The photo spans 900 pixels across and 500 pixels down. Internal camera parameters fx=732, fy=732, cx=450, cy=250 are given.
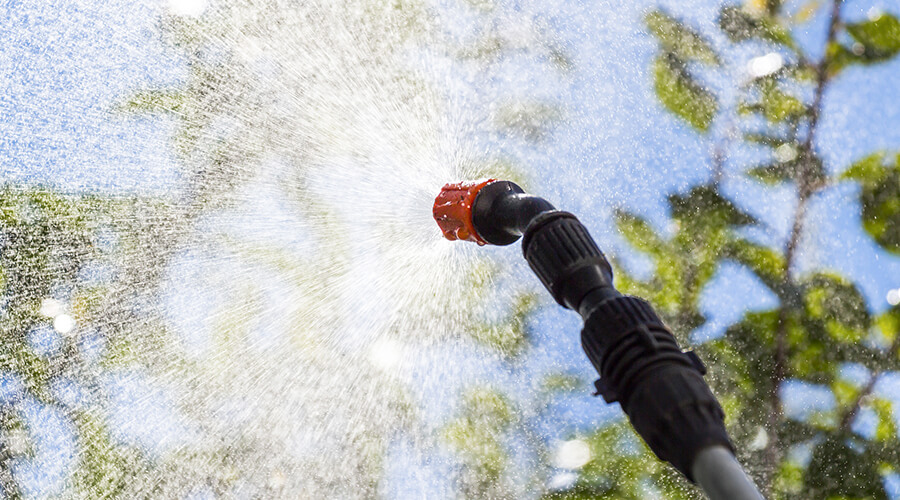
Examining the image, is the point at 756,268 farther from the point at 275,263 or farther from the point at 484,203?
the point at 275,263

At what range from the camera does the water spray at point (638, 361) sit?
4.57 feet

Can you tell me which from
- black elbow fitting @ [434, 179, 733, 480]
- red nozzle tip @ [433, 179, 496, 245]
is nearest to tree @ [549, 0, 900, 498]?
red nozzle tip @ [433, 179, 496, 245]

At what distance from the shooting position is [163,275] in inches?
230

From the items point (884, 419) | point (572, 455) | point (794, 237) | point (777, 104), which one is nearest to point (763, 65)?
point (777, 104)

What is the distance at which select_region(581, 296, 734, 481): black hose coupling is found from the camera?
4.72 ft

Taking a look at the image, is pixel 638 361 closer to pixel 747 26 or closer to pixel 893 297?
pixel 893 297

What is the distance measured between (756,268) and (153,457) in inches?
184

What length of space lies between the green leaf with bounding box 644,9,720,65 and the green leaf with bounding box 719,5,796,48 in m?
0.25

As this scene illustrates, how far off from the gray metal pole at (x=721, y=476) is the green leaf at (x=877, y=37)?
476 cm

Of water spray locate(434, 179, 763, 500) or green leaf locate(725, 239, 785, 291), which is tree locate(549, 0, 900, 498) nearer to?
green leaf locate(725, 239, 785, 291)

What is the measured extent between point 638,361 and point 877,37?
466 centimetres

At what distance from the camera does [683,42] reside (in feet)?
17.8

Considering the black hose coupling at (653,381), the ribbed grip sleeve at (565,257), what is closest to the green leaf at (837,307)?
the ribbed grip sleeve at (565,257)

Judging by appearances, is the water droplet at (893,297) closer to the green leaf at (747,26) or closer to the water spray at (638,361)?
the green leaf at (747,26)
